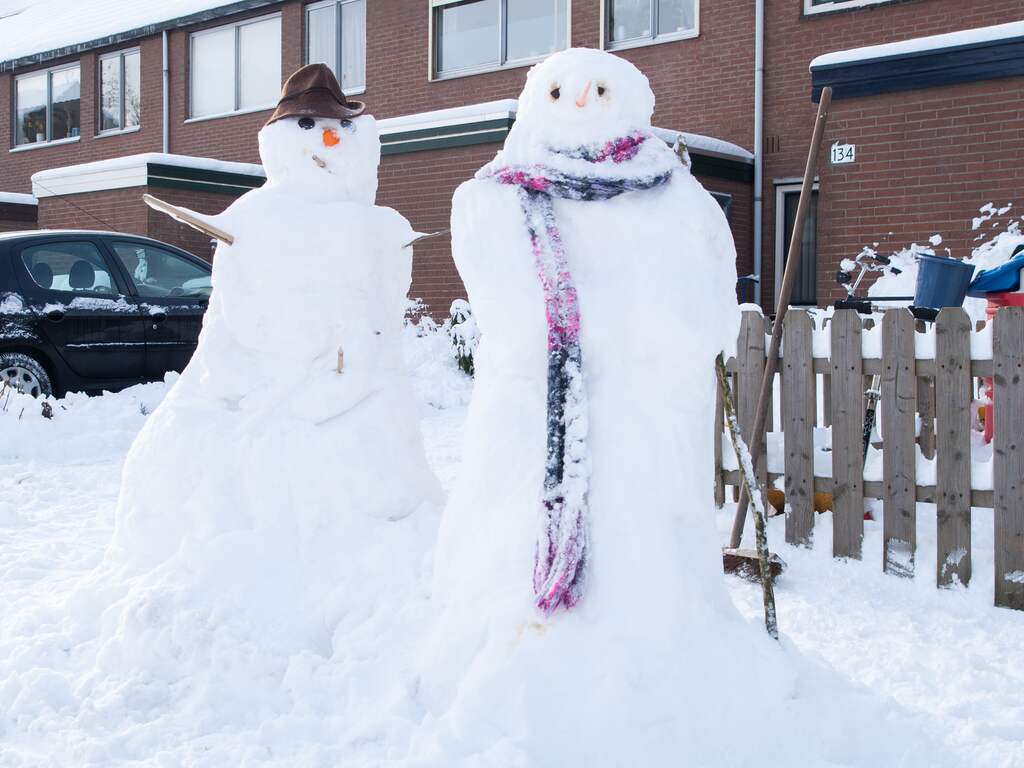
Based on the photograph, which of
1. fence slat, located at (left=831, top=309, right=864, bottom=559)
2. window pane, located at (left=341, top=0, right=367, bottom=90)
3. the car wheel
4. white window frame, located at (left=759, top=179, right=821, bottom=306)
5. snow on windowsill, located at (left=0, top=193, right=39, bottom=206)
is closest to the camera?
fence slat, located at (left=831, top=309, right=864, bottom=559)

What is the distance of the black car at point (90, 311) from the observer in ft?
26.2

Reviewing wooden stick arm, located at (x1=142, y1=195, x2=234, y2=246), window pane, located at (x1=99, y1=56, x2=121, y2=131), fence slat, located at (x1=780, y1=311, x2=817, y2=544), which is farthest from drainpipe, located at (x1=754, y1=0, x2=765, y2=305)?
window pane, located at (x1=99, y1=56, x2=121, y2=131)

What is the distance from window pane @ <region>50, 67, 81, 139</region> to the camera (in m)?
19.2

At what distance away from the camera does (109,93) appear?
1869cm

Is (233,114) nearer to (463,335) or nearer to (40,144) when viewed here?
(40,144)

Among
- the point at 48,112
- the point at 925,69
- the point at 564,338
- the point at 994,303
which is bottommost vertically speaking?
the point at 564,338

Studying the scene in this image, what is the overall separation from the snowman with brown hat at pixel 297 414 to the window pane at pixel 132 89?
50.3 feet

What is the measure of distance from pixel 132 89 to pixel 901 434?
1697 centimetres

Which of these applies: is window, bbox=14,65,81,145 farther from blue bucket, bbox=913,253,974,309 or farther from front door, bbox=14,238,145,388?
blue bucket, bbox=913,253,974,309

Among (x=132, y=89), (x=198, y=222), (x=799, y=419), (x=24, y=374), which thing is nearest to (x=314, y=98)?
(x=198, y=222)

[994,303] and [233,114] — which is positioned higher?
[233,114]

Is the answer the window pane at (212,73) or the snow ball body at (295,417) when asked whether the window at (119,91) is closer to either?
the window pane at (212,73)

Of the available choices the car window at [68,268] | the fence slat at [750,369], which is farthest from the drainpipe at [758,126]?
the fence slat at [750,369]

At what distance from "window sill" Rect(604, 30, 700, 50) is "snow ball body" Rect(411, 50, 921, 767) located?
33.1 feet
